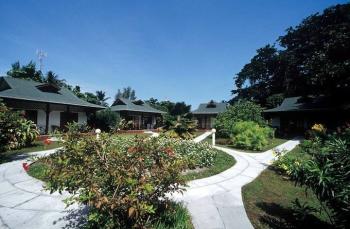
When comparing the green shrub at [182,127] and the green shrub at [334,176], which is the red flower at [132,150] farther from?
the green shrub at [182,127]

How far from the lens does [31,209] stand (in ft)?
18.0

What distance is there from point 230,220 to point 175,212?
1.29 m

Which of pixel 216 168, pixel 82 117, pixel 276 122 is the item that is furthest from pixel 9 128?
pixel 276 122

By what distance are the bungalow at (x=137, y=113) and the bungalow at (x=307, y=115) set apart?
17.6m

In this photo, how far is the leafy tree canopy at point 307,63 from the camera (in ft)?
71.6

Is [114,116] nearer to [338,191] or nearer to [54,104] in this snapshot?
[54,104]

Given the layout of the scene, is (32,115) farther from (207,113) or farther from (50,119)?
(207,113)

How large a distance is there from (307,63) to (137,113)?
75.1 ft

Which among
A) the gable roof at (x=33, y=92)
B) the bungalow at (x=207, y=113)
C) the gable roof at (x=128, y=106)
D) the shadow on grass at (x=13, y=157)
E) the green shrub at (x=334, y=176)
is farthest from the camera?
the bungalow at (x=207, y=113)

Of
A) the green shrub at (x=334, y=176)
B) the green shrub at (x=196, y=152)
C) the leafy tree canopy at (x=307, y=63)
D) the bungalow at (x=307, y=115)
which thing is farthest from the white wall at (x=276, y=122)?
the green shrub at (x=334, y=176)

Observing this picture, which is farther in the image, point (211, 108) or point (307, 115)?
point (211, 108)

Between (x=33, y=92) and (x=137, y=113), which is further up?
(x=33, y=92)

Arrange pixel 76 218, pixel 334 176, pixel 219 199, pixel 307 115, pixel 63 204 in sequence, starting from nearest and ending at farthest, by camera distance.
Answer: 1. pixel 334 176
2. pixel 76 218
3. pixel 63 204
4. pixel 219 199
5. pixel 307 115

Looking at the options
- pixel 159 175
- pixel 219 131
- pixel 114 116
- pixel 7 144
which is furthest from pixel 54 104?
pixel 159 175
